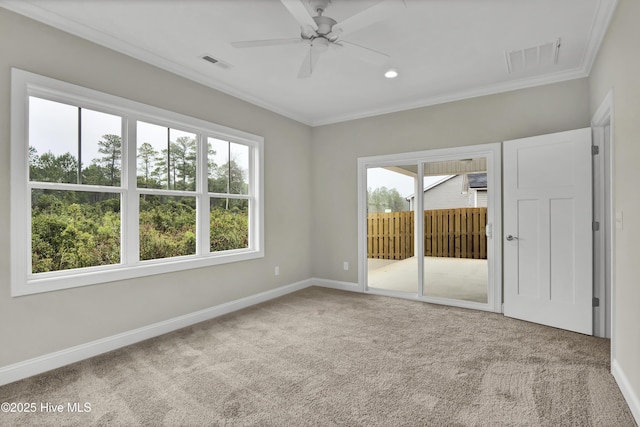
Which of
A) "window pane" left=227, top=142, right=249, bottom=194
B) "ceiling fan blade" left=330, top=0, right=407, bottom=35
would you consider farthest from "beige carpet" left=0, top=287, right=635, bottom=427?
"ceiling fan blade" left=330, top=0, right=407, bottom=35

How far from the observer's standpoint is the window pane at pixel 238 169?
13.9ft

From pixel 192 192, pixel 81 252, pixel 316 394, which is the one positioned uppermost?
pixel 192 192

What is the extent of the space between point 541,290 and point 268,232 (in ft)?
11.1

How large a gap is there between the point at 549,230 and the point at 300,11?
3.28m

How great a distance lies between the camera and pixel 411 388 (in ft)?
7.39

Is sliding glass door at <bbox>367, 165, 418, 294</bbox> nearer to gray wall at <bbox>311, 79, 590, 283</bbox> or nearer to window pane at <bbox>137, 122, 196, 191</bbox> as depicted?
gray wall at <bbox>311, 79, 590, 283</bbox>

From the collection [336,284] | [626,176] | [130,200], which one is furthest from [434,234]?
[130,200]

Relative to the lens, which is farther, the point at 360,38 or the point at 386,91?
the point at 386,91

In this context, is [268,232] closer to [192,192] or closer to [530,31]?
[192,192]

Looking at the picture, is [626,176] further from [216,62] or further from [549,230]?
[216,62]

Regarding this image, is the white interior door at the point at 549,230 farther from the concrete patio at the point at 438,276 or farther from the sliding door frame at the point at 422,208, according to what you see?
the concrete patio at the point at 438,276

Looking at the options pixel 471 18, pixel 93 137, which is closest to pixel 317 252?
pixel 93 137

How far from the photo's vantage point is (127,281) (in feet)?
9.92

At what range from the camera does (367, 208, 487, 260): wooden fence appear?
418 centimetres
